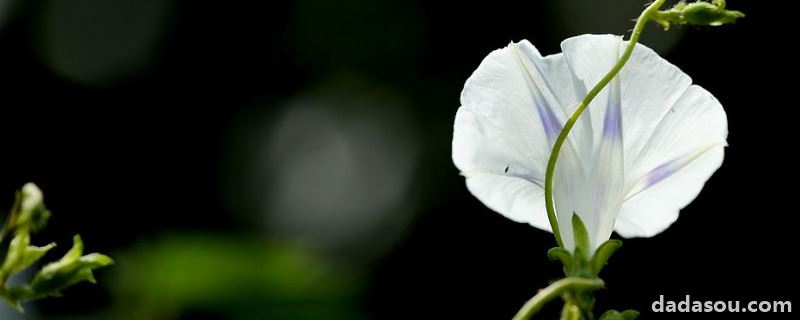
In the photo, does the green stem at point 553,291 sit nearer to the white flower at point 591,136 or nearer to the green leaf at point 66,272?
the white flower at point 591,136

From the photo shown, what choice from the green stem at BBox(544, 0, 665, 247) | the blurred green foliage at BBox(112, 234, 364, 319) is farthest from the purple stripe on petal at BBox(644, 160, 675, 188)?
the blurred green foliage at BBox(112, 234, 364, 319)

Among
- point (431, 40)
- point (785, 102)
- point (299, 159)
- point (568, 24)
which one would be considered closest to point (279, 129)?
point (299, 159)

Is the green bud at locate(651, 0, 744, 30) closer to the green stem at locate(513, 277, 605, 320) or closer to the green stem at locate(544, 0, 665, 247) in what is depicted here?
the green stem at locate(544, 0, 665, 247)

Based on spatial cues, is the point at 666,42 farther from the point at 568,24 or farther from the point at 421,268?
the point at 421,268

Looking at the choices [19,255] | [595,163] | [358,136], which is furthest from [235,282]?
[358,136]

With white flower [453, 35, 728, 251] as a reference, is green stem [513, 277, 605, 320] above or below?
below

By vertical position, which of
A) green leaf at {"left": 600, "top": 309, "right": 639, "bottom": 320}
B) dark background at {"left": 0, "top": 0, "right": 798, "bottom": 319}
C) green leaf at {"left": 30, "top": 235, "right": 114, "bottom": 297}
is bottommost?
green leaf at {"left": 600, "top": 309, "right": 639, "bottom": 320}

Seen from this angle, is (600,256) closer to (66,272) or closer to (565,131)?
(565,131)
